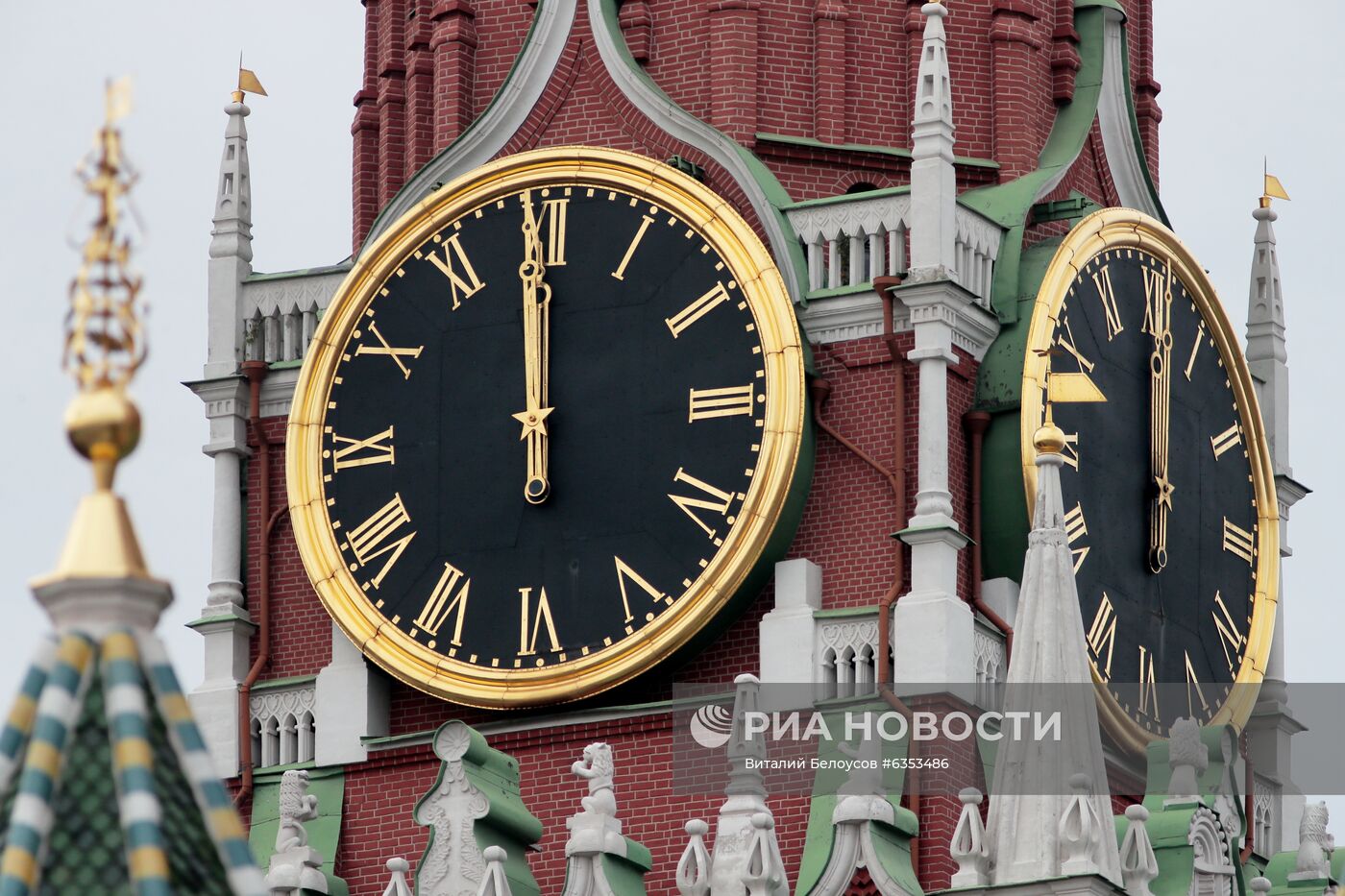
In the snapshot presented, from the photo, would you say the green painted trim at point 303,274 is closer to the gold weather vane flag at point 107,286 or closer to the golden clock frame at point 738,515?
the golden clock frame at point 738,515

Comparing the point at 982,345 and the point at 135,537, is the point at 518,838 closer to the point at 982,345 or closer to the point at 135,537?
the point at 982,345

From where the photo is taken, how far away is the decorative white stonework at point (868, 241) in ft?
97.8

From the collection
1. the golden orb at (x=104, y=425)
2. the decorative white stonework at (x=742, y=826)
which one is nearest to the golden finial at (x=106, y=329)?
the golden orb at (x=104, y=425)

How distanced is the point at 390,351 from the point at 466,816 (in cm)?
400

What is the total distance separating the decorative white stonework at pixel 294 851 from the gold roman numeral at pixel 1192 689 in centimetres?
632

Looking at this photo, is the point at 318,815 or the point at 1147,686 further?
the point at 1147,686

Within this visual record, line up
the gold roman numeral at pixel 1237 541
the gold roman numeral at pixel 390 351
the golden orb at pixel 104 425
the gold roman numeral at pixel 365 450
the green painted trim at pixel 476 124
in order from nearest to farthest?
the golden orb at pixel 104 425, the gold roman numeral at pixel 365 450, the gold roman numeral at pixel 390 351, the green painted trim at pixel 476 124, the gold roman numeral at pixel 1237 541

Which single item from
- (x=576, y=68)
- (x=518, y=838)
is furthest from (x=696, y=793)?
(x=576, y=68)

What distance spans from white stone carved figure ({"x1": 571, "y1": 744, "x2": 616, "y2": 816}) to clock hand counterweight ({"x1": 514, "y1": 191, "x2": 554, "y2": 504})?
A: 235 centimetres

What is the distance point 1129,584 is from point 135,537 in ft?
51.3

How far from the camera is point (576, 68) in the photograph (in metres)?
31.4

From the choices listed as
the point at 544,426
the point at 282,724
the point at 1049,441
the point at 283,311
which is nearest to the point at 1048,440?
the point at 1049,441

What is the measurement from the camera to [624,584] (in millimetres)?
29469

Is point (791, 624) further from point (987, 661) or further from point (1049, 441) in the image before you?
point (1049, 441)
